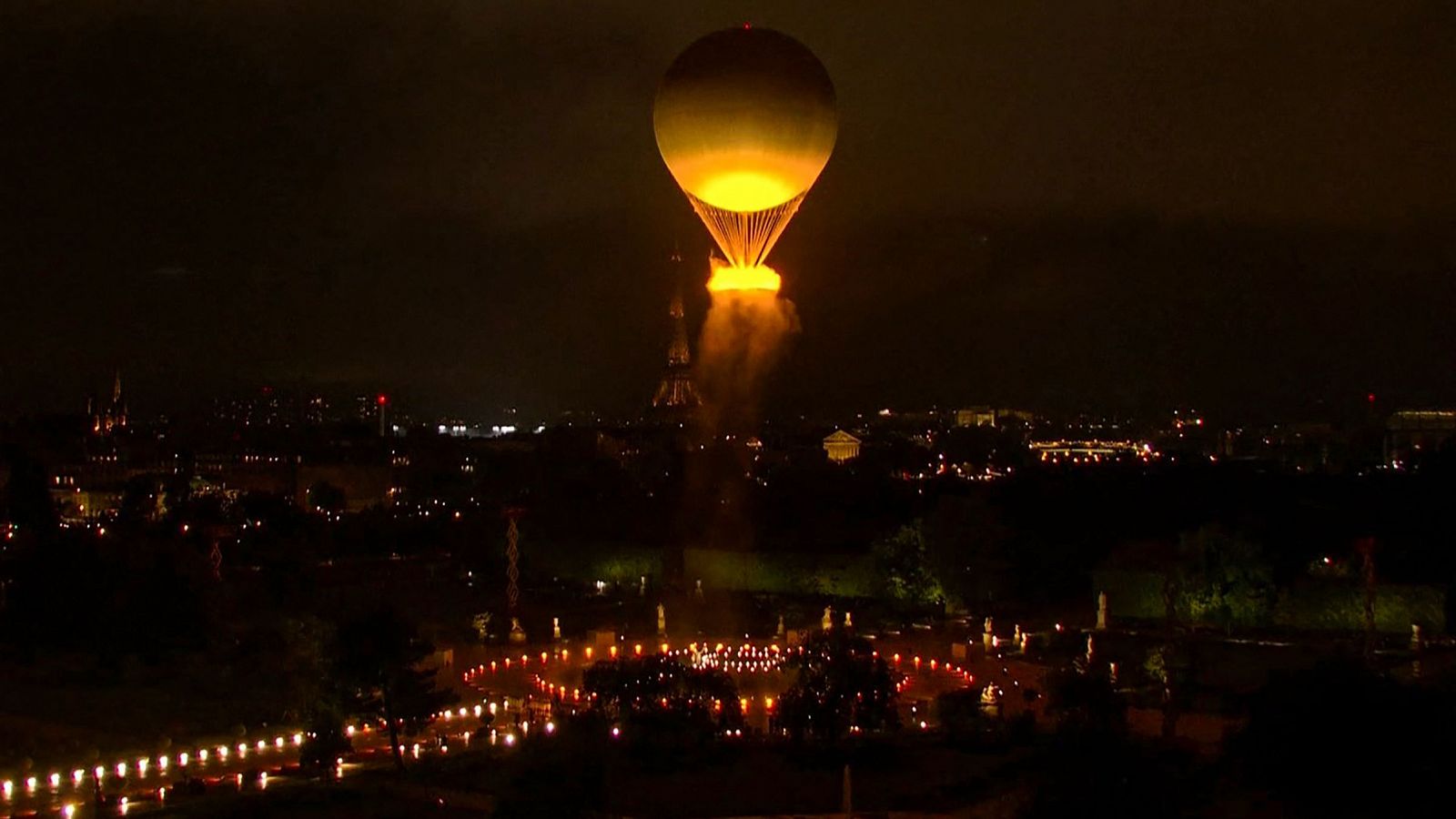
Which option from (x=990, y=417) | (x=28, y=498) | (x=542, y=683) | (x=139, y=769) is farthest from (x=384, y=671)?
(x=990, y=417)

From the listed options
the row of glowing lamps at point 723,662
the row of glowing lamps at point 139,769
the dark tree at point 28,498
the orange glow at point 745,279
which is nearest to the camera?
the row of glowing lamps at point 139,769

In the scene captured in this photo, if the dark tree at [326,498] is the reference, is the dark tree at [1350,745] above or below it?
below

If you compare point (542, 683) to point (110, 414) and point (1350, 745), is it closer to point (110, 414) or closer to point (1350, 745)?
point (1350, 745)

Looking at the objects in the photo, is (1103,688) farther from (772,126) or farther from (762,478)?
(762,478)

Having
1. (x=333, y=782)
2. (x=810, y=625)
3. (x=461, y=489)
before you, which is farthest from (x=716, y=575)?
(x=461, y=489)

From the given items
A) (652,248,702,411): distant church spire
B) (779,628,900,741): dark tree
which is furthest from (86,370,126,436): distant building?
(779,628,900,741): dark tree

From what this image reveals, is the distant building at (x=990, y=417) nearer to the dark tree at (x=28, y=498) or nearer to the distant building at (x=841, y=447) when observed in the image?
the distant building at (x=841, y=447)

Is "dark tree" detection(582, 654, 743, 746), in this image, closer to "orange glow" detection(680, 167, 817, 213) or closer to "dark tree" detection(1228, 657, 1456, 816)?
"orange glow" detection(680, 167, 817, 213)

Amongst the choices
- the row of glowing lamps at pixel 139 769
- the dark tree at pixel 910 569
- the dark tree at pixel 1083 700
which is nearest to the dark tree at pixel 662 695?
the row of glowing lamps at pixel 139 769
